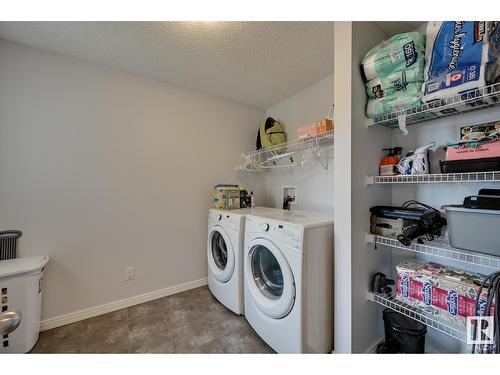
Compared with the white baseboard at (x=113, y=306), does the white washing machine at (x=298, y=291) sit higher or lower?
higher

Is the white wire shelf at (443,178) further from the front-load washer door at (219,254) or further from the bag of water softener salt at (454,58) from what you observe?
the front-load washer door at (219,254)

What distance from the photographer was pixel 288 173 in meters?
2.46

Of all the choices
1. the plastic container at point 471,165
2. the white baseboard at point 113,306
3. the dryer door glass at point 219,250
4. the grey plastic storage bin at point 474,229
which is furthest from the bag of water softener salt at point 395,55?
the white baseboard at point 113,306

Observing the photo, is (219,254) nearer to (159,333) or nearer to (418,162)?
(159,333)

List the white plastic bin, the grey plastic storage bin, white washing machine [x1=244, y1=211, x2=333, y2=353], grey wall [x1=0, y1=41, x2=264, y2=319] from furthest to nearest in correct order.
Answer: grey wall [x1=0, y1=41, x2=264, y2=319], the white plastic bin, white washing machine [x1=244, y1=211, x2=333, y2=353], the grey plastic storage bin

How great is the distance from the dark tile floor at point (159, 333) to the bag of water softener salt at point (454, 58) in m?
1.87

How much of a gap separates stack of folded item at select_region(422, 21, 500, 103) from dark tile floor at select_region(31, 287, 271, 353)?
188cm

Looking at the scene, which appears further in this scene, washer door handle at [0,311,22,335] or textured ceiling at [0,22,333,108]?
textured ceiling at [0,22,333,108]

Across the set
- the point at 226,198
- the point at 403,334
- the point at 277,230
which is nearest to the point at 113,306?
the point at 226,198

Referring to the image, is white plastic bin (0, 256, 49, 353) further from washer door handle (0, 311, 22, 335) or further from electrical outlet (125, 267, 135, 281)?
washer door handle (0, 311, 22, 335)

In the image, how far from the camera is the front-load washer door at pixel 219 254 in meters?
1.85

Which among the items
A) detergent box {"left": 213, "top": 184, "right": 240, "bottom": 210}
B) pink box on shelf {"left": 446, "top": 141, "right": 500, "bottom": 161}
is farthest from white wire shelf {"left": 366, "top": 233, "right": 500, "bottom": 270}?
detergent box {"left": 213, "top": 184, "right": 240, "bottom": 210}

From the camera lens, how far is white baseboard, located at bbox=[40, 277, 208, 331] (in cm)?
165
